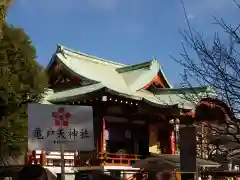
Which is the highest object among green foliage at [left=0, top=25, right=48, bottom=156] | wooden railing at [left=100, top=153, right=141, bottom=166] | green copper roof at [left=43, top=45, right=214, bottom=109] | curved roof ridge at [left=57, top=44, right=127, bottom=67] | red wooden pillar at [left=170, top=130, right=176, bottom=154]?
curved roof ridge at [left=57, top=44, right=127, bottom=67]

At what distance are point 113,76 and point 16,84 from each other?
1303 centimetres

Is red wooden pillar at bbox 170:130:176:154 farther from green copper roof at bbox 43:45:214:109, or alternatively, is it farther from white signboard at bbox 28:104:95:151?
white signboard at bbox 28:104:95:151

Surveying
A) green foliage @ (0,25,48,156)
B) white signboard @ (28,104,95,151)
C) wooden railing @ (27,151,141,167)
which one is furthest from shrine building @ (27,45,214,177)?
white signboard @ (28,104,95,151)

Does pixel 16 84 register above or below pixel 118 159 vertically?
above

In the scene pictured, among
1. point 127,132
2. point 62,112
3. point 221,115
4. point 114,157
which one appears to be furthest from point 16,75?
point 127,132

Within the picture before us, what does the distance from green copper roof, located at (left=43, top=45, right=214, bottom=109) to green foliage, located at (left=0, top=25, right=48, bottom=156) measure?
25.6 feet

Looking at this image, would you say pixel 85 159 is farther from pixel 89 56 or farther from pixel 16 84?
pixel 16 84

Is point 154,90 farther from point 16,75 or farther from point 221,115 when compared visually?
point 221,115

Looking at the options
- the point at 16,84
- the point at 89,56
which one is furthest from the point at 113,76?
the point at 16,84

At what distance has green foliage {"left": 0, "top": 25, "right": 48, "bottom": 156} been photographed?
30.9ft

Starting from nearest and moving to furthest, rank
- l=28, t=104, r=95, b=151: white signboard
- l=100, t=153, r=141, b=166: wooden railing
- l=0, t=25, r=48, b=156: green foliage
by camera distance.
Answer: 1. l=28, t=104, r=95, b=151: white signboard
2. l=0, t=25, r=48, b=156: green foliage
3. l=100, t=153, r=141, b=166: wooden railing

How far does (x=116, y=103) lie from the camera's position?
18906 mm

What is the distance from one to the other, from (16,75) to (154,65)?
1412cm

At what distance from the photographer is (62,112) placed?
20.7 ft
